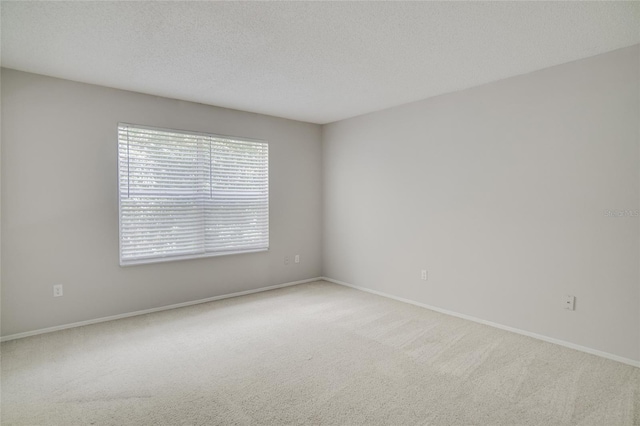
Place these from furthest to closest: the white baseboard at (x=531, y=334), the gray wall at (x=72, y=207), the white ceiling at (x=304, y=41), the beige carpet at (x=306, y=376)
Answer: the gray wall at (x=72, y=207)
the white baseboard at (x=531, y=334)
the white ceiling at (x=304, y=41)
the beige carpet at (x=306, y=376)

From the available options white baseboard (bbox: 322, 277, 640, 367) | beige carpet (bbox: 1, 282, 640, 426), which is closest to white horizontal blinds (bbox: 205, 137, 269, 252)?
beige carpet (bbox: 1, 282, 640, 426)

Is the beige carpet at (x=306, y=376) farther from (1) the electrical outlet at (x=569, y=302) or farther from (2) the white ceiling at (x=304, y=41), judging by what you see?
(2) the white ceiling at (x=304, y=41)

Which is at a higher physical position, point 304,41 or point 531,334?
point 304,41

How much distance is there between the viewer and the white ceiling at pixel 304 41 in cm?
209

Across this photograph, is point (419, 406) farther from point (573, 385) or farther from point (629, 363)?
point (629, 363)

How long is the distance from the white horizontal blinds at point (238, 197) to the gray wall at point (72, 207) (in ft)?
0.84

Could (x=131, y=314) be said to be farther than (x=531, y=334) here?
Yes

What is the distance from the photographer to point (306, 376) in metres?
2.41

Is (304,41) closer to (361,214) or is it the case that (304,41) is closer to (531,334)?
(361,214)

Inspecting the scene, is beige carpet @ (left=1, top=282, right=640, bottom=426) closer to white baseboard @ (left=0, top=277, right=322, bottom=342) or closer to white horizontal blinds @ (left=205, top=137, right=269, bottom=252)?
white baseboard @ (left=0, top=277, right=322, bottom=342)

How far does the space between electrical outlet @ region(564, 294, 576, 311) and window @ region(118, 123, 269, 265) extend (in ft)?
11.3

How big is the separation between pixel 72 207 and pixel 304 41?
2.76 metres

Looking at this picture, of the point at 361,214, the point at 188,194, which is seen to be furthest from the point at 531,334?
the point at 188,194

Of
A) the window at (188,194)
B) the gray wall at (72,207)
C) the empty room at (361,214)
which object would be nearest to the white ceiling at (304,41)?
the empty room at (361,214)
